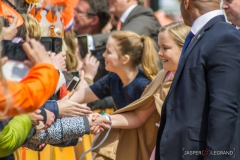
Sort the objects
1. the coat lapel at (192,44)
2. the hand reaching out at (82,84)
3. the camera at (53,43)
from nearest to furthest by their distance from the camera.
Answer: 1. the coat lapel at (192,44)
2. the camera at (53,43)
3. the hand reaching out at (82,84)

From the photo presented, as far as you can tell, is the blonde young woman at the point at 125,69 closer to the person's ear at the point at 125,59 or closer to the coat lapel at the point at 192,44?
the person's ear at the point at 125,59

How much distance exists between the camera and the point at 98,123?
15.4 feet

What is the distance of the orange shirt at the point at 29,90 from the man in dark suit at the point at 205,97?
0.81 metres

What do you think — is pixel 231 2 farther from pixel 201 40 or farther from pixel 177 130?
pixel 177 130

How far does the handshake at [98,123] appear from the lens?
15.3 ft

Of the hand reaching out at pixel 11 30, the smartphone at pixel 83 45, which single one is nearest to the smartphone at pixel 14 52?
the hand reaching out at pixel 11 30

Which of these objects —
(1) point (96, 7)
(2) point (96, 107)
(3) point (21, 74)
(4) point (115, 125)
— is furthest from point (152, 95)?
(1) point (96, 7)

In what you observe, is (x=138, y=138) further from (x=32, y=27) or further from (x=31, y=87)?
(x=31, y=87)

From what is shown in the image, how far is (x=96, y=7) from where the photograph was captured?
7.88 meters

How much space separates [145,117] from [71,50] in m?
1.93

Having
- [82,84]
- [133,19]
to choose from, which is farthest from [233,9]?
[133,19]

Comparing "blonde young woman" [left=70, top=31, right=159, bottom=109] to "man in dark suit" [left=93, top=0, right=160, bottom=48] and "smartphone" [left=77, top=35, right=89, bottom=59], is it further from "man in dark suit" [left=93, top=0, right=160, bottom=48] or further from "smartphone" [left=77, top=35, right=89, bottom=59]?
"man in dark suit" [left=93, top=0, right=160, bottom=48]

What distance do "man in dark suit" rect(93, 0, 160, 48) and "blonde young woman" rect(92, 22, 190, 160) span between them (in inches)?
90.6

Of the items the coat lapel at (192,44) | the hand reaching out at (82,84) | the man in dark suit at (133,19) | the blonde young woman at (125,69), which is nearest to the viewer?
the coat lapel at (192,44)
